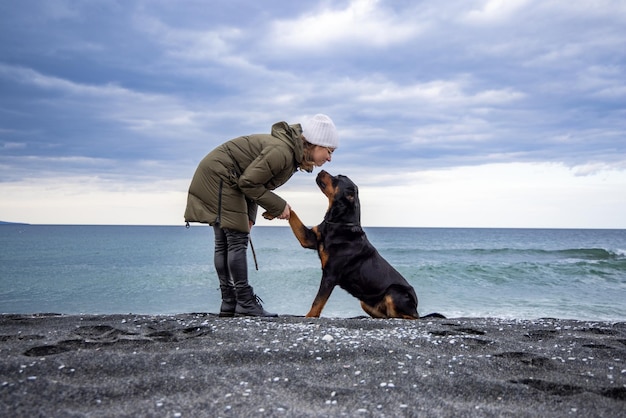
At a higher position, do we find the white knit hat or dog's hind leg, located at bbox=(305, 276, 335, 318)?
the white knit hat

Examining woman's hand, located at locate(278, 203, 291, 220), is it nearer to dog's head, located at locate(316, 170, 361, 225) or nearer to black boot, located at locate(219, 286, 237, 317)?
dog's head, located at locate(316, 170, 361, 225)

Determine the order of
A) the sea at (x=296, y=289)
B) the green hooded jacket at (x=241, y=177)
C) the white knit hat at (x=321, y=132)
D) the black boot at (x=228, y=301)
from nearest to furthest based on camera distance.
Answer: the green hooded jacket at (x=241, y=177), the white knit hat at (x=321, y=132), the black boot at (x=228, y=301), the sea at (x=296, y=289)

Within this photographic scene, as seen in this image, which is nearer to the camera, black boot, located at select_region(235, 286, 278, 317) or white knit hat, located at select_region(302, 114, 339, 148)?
white knit hat, located at select_region(302, 114, 339, 148)

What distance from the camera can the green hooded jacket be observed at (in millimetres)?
4672

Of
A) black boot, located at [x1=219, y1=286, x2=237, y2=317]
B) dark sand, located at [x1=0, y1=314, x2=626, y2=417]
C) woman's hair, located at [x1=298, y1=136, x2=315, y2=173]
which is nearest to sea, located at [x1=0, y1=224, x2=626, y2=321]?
black boot, located at [x1=219, y1=286, x2=237, y2=317]

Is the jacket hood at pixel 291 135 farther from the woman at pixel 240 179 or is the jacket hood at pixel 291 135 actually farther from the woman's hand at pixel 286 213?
the woman's hand at pixel 286 213

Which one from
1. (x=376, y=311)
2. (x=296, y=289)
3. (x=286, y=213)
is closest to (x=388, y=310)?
(x=376, y=311)

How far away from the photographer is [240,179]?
466 centimetres

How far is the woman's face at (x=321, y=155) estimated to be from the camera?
15.9ft

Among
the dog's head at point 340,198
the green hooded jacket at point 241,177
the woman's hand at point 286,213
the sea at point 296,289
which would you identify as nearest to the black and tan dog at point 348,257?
the dog's head at point 340,198

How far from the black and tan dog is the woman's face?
17 centimetres

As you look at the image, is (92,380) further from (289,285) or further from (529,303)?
(289,285)

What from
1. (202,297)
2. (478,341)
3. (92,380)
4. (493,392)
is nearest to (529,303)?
(202,297)

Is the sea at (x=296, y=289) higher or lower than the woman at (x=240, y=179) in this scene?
lower
